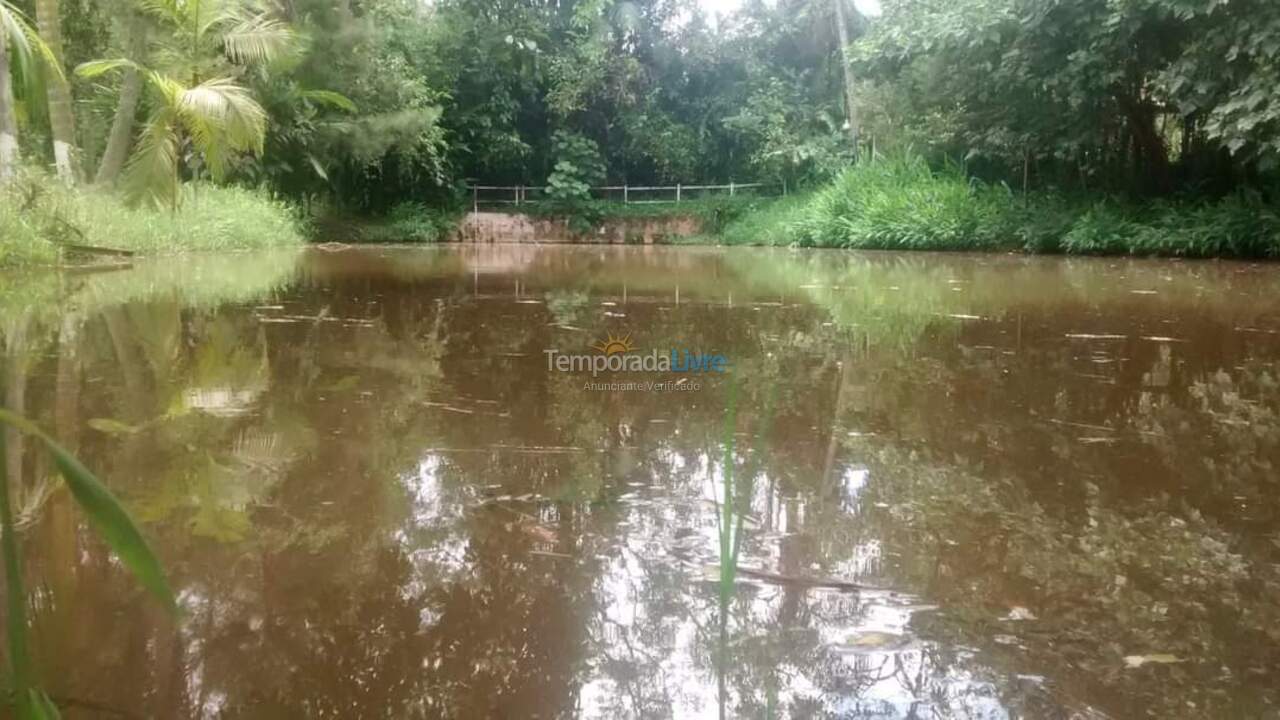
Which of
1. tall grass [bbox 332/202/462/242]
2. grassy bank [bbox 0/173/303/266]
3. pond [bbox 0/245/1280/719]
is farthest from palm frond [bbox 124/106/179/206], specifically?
tall grass [bbox 332/202/462/242]

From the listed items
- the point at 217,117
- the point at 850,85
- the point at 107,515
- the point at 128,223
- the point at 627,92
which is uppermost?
the point at 627,92

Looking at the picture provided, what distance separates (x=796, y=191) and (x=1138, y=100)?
7.07 meters

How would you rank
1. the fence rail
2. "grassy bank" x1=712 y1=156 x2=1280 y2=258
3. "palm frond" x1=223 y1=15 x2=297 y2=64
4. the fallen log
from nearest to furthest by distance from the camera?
the fallen log
"grassy bank" x1=712 y1=156 x2=1280 y2=258
"palm frond" x1=223 y1=15 x2=297 y2=64
the fence rail

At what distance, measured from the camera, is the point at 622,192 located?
1816 cm

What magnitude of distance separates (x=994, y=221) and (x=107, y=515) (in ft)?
36.7

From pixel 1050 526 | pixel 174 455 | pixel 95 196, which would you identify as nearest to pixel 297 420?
pixel 174 455

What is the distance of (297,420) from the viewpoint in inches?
95.1

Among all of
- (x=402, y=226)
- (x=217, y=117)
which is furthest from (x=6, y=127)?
(x=402, y=226)

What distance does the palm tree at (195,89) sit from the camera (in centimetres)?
820

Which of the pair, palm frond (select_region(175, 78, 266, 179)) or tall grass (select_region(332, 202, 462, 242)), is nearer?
palm frond (select_region(175, 78, 266, 179))

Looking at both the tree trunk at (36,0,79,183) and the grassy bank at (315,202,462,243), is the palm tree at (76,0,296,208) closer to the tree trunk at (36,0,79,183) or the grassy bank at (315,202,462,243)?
the tree trunk at (36,0,79,183)

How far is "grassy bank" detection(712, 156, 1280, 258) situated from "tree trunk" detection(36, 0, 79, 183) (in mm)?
9036

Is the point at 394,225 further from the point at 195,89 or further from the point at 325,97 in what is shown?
the point at 195,89

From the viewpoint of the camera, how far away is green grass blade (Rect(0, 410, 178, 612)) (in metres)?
0.53
